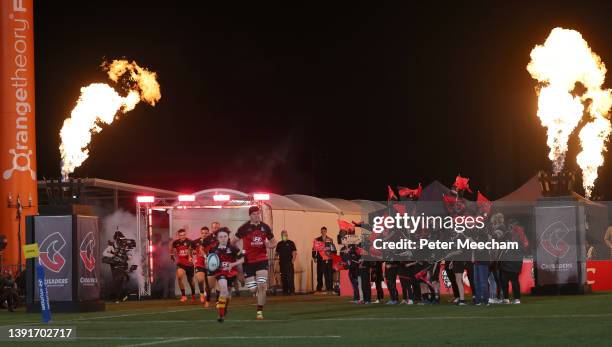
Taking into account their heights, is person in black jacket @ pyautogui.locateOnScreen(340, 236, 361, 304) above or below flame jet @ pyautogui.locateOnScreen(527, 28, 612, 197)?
below

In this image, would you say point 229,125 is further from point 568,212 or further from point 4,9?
point 568,212

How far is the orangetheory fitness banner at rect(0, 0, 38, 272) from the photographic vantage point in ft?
126

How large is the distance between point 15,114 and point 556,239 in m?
20.0

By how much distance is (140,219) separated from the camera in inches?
1342

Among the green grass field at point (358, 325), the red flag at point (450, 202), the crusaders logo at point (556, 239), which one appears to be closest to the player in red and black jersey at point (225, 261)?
the green grass field at point (358, 325)

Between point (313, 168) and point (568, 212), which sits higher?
point (313, 168)

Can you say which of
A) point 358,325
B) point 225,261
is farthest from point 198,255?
point 358,325

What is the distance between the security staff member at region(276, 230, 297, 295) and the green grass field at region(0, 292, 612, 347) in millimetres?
9649

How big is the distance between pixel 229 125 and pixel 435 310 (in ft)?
159

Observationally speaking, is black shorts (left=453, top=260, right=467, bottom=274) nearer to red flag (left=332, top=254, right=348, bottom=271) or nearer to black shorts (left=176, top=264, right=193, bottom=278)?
red flag (left=332, top=254, right=348, bottom=271)

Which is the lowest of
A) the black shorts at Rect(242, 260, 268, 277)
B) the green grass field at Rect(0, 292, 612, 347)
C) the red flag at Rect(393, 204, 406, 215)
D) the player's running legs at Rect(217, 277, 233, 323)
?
the green grass field at Rect(0, 292, 612, 347)

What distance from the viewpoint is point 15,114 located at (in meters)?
38.7

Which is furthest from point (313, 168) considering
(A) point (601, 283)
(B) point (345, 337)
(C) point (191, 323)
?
(B) point (345, 337)

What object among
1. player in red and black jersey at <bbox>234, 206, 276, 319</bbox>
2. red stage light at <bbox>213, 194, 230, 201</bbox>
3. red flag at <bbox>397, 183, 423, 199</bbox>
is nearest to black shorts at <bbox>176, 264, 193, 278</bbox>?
red stage light at <bbox>213, 194, 230, 201</bbox>
